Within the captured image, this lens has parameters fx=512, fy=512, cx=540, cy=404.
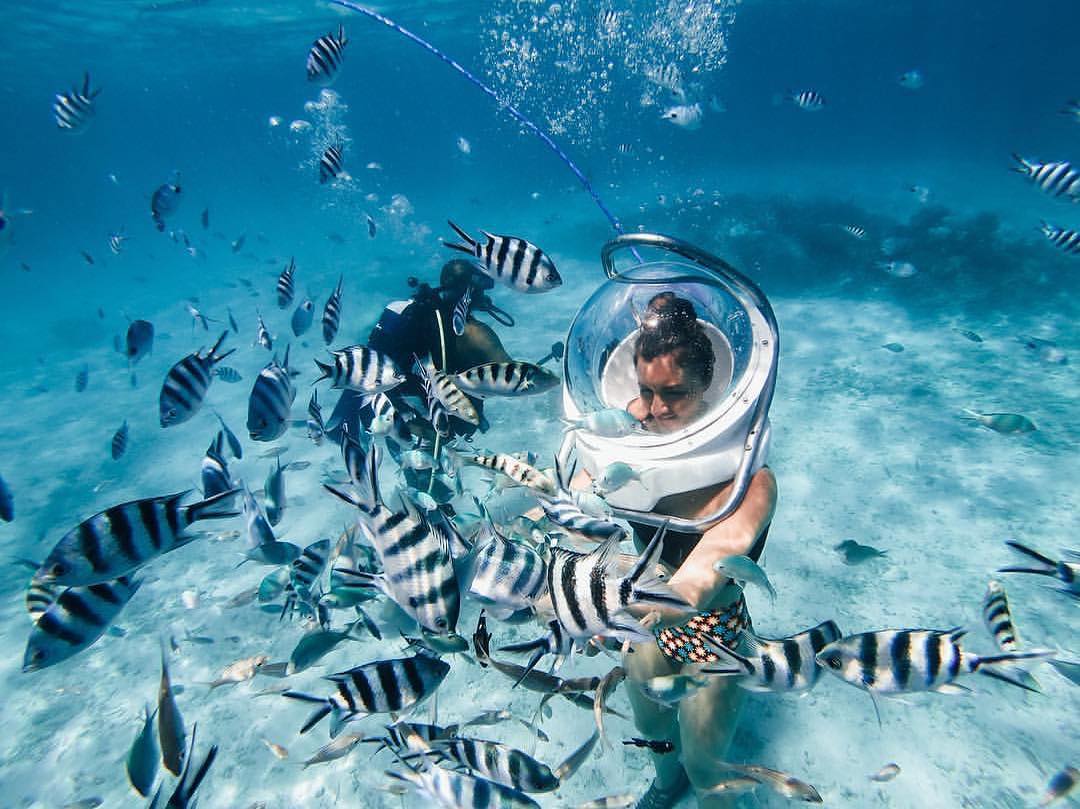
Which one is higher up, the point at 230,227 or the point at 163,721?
the point at 230,227

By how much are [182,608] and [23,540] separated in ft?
15.1

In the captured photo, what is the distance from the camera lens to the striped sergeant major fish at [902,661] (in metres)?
1.78

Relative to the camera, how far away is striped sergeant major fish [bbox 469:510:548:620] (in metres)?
1.53

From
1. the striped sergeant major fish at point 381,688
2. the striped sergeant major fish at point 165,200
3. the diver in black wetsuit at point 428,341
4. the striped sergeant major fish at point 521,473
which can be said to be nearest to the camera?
the striped sergeant major fish at point 381,688

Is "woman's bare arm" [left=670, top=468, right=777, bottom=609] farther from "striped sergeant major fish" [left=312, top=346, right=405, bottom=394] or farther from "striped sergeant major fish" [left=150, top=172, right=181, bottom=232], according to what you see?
"striped sergeant major fish" [left=150, top=172, right=181, bottom=232]

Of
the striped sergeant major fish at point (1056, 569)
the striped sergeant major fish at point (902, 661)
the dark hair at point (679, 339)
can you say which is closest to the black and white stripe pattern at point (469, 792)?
the striped sergeant major fish at point (902, 661)

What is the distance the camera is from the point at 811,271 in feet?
48.6

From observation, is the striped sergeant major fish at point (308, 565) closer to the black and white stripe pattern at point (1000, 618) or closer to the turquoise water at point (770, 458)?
the turquoise water at point (770, 458)

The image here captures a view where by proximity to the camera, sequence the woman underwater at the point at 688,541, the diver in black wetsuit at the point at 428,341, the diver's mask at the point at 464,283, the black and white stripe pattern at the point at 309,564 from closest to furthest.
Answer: the woman underwater at the point at 688,541, the black and white stripe pattern at the point at 309,564, the diver in black wetsuit at the point at 428,341, the diver's mask at the point at 464,283

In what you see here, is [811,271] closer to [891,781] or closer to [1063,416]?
[1063,416]

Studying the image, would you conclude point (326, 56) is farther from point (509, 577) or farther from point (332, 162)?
point (509, 577)

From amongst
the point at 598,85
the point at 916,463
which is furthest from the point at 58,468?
the point at 598,85

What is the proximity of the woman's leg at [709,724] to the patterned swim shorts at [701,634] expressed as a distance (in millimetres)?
178

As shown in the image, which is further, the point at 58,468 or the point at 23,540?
the point at 58,468
